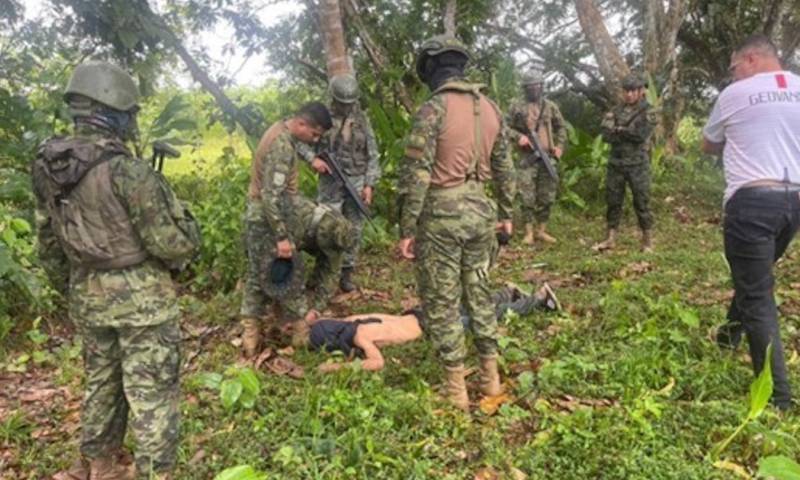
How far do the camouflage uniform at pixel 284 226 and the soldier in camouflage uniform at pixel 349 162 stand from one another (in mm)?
680

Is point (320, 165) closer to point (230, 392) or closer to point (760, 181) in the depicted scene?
point (230, 392)

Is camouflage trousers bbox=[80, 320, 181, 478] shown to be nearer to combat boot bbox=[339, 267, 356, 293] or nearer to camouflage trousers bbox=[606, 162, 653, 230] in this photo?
combat boot bbox=[339, 267, 356, 293]

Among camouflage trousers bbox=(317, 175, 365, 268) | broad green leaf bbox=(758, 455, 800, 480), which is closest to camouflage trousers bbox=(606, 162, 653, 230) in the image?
camouflage trousers bbox=(317, 175, 365, 268)

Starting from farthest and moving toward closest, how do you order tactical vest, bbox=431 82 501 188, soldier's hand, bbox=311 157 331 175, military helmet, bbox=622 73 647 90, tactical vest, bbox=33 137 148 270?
military helmet, bbox=622 73 647 90 < soldier's hand, bbox=311 157 331 175 < tactical vest, bbox=431 82 501 188 < tactical vest, bbox=33 137 148 270

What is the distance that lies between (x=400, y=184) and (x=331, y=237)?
1.52 m

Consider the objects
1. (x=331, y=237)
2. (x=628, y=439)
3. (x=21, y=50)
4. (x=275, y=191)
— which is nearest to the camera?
(x=628, y=439)

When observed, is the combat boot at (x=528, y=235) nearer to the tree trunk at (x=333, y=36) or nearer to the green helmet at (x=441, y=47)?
the tree trunk at (x=333, y=36)

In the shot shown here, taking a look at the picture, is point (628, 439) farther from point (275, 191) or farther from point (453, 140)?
point (275, 191)

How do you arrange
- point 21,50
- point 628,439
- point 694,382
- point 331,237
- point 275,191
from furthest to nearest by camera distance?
point 21,50 < point 331,237 < point 275,191 < point 694,382 < point 628,439

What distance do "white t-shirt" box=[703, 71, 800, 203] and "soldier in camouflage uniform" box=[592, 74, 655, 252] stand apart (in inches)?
126

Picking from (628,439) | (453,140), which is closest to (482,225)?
(453,140)

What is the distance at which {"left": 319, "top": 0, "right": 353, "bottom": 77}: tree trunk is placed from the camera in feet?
20.7

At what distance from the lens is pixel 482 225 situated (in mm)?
3635

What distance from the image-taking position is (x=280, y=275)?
456 centimetres
